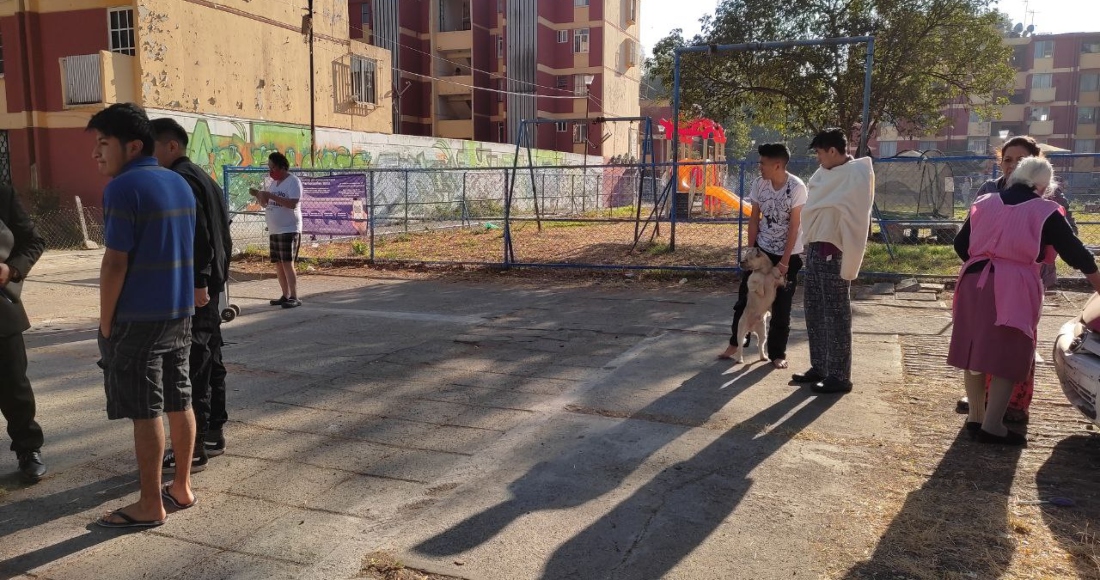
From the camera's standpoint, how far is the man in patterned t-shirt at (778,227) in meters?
5.68

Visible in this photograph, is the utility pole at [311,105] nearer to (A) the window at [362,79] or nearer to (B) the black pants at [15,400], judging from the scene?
(A) the window at [362,79]

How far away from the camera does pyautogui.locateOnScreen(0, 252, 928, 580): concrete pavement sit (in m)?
3.05

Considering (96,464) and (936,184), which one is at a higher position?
(936,184)

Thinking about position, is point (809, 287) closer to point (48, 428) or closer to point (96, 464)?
point (96, 464)

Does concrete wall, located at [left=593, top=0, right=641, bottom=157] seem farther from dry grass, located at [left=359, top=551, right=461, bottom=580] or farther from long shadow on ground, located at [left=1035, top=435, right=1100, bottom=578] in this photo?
dry grass, located at [left=359, top=551, right=461, bottom=580]

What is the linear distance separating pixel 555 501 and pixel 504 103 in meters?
39.8

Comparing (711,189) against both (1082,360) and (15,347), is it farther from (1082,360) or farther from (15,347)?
(15,347)

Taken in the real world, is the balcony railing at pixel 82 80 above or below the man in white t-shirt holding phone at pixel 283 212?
above

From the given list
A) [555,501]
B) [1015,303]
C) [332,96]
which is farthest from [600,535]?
[332,96]

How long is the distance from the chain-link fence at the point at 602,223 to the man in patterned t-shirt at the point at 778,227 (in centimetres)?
443

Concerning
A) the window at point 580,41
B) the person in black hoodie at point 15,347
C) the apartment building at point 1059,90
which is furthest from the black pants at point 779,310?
the apartment building at point 1059,90

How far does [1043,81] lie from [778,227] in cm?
6221

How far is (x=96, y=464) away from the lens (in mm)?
4062

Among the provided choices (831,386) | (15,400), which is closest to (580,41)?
(831,386)
